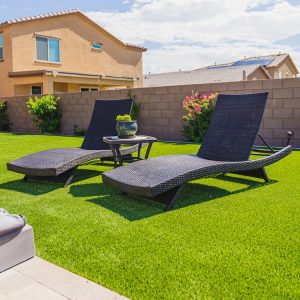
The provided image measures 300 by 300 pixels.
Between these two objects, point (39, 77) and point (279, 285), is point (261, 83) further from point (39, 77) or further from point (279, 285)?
point (39, 77)

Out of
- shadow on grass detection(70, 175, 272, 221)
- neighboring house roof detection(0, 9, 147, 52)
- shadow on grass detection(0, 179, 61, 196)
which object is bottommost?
shadow on grass detection(0, 179, 61, 196)

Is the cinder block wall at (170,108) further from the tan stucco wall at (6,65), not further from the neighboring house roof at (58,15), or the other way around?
the neighboring house roof at (58,15)

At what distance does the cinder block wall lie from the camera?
33.7 ft

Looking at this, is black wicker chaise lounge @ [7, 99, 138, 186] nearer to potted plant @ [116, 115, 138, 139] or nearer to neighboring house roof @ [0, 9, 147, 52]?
potted plant @ [116, 115, 138, 139]

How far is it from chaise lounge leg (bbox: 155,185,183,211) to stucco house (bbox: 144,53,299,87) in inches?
927

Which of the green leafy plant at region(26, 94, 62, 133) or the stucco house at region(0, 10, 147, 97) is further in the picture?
the stucco house at region(0, 10, 147, 97)

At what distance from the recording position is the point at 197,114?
11.6m

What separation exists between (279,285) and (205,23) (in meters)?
20.4

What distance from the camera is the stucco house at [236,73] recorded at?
30.5m

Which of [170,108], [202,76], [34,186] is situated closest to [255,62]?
[202,76]

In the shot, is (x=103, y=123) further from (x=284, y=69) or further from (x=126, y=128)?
(x=284, y=69)

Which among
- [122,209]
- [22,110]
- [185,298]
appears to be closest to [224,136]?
[122,209]

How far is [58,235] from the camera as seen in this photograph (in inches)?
142

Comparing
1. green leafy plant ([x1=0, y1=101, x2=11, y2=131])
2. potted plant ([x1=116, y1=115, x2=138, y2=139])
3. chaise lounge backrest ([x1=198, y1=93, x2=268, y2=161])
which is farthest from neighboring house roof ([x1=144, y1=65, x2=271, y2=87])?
potted plant ([x1=116, y1=115, x2=138, y2=139])
